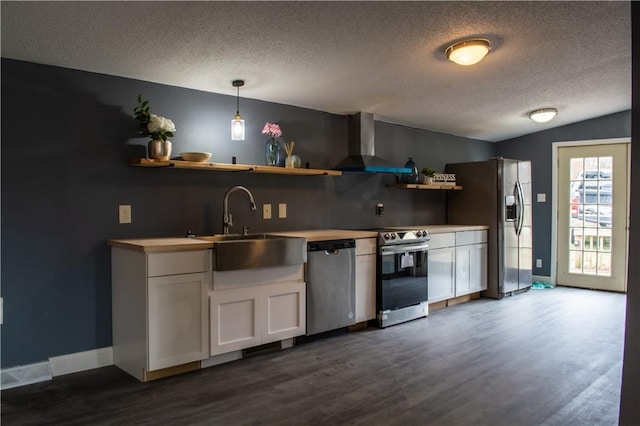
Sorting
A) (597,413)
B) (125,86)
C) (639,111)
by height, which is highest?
(125,86)

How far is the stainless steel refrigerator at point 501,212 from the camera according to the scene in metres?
5.51

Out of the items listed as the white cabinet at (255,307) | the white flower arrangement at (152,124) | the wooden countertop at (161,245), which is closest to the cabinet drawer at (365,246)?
the white cabinet at (255,307)

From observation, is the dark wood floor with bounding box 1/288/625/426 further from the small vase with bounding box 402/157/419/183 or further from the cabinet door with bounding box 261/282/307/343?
the small vase with bounding box 402/157/419/183

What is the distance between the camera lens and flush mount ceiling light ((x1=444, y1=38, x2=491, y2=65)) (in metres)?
3.07

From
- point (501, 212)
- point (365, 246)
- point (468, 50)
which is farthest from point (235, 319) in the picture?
point (501, 212)

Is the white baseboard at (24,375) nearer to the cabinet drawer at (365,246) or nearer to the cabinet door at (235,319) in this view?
the cabinet door at (235,319)

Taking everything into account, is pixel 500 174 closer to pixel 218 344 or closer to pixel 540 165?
pixel 540 165

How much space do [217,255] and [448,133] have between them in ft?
13.4

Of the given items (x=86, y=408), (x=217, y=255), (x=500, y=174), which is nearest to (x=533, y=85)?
(x=500, y=174)

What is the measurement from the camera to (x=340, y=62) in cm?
332

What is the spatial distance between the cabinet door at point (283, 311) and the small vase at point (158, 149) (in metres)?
1.18

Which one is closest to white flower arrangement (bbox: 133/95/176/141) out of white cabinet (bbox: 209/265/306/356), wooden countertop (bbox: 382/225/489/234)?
white cabinet (bbox: 209/265/306/356)

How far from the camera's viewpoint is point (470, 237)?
5.34m

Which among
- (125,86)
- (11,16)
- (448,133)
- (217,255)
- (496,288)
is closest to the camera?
(11,16)
